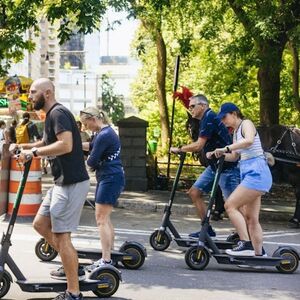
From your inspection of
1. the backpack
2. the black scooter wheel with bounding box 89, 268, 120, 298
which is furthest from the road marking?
the backpack

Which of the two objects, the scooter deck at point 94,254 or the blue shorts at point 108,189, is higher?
the blue shorts at point 108,189

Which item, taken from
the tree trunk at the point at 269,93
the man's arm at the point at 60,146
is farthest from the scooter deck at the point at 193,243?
the tree trunk at the point at 269,93

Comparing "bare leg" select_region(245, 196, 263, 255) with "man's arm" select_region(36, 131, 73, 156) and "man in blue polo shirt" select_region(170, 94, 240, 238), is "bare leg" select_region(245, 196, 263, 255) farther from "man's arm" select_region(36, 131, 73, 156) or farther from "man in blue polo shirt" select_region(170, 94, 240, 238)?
"man's arm" select_region(36, 131, 73, 156)

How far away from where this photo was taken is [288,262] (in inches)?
272

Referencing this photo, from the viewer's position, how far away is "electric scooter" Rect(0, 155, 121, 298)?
5273 millimetres

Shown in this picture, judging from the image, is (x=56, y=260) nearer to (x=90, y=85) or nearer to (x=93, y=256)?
(x=93, y=256)

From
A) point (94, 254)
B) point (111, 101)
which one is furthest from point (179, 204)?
point (111, 101)

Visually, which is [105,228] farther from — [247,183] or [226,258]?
[247,183]

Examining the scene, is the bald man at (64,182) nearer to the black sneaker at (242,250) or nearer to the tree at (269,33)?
the black sneaker at (242,250)

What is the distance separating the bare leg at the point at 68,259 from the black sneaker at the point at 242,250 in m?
2.36

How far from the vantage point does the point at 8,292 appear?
18.7 ft

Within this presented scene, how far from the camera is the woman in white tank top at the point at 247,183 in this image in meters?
6.75

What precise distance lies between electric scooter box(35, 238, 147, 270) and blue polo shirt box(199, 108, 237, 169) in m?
1.54

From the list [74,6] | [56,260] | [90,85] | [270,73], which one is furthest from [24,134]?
[90,85]
